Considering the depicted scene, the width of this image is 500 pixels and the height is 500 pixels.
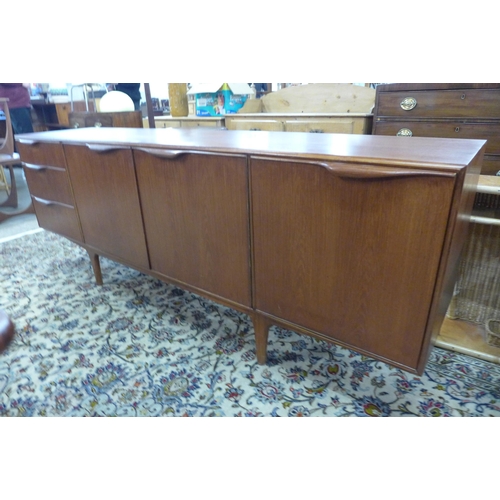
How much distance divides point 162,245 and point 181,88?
67.9 inches

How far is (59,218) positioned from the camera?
69.6 inches

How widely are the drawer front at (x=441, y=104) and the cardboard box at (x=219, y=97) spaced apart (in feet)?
3.66

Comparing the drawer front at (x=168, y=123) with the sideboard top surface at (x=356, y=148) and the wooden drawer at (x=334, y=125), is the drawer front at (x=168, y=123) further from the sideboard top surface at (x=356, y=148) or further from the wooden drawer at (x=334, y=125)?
the sideboard top surface at (x=356, y=148)

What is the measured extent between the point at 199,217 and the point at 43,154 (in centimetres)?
97

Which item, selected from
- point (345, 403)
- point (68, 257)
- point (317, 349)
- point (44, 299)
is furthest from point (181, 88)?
point (345, 403)

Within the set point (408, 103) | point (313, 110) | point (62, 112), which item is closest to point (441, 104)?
point (408, 103)

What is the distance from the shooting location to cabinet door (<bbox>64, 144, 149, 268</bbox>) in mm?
1321

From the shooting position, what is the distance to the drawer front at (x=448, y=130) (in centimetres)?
156

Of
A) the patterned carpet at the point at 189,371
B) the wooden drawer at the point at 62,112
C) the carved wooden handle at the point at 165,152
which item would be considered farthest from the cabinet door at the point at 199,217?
the wooden drawer at the point at 62,112

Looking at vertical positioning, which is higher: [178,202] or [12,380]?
[178,202]

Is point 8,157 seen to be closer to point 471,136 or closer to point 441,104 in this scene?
point 441,104

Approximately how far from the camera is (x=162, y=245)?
132cm
